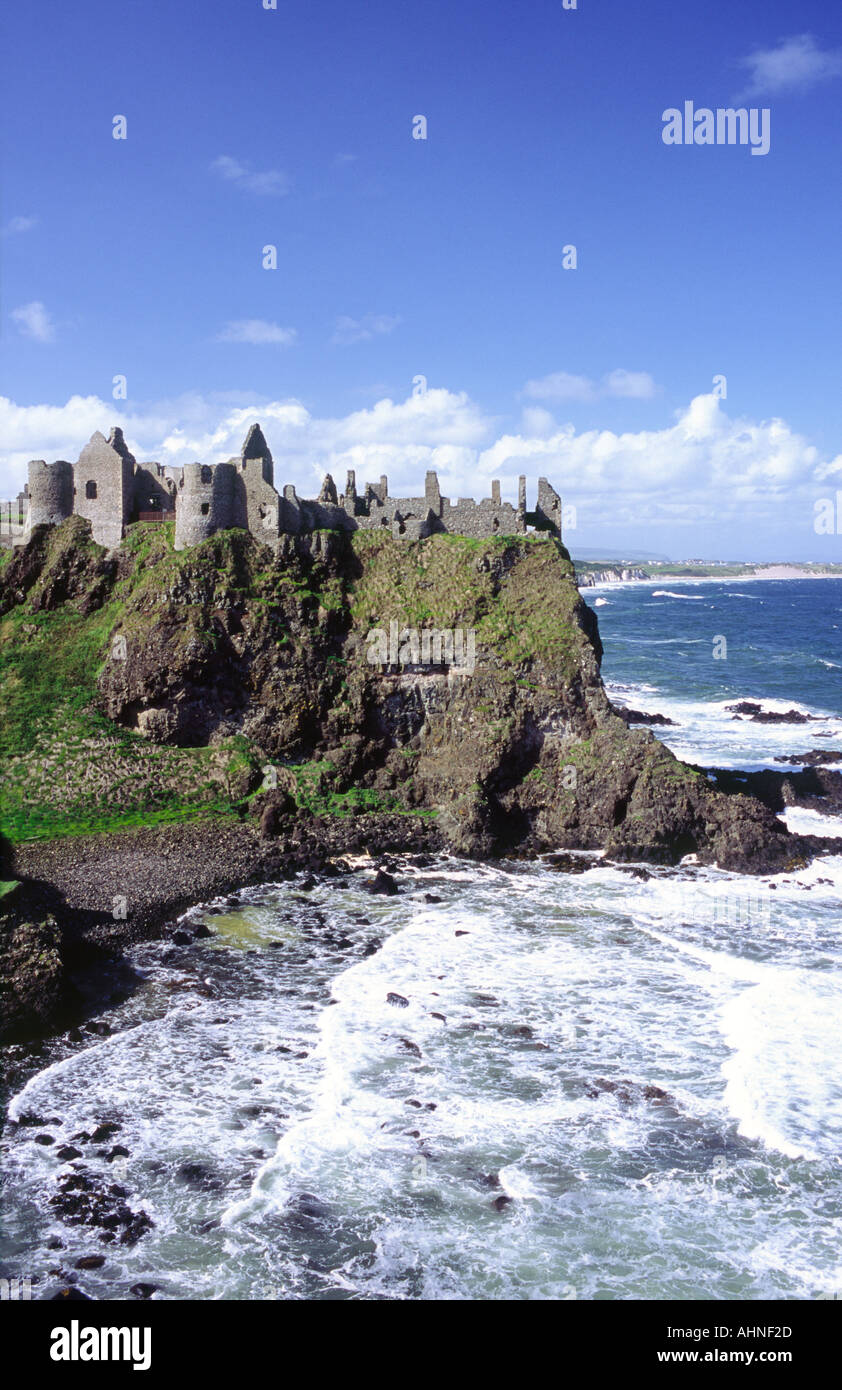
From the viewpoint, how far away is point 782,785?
56.8m

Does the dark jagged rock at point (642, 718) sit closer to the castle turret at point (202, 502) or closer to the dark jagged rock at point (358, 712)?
the dark jagged rock at point (358, 712)

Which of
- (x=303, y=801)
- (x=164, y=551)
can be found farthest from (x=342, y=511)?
(x=303, y=801)

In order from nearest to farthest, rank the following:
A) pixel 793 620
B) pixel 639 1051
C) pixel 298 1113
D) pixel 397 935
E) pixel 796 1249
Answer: pixel 796 1249, pixel 298 1113, pixel 639 1051, pixel 397 935, pixel 793 620

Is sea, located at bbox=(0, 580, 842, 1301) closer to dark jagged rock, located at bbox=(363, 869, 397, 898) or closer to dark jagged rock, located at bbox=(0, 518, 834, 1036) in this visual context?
dark jagged rock, located at bbox=(363, 869, 397, 898)

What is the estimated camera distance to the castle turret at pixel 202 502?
53.3 m

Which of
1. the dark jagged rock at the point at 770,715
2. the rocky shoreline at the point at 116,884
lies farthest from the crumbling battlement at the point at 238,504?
the dark jagged rock at the point at 770,715

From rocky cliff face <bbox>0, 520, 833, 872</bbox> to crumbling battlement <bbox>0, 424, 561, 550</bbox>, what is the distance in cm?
118

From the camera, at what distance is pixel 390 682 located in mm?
53562

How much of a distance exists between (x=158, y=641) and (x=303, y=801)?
12.2 m

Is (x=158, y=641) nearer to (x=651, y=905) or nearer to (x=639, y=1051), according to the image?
(x=651, y=905)

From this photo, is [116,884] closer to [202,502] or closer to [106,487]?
[202,502]

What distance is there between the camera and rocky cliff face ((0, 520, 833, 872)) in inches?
1919

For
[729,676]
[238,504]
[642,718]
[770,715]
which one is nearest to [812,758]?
[642,718]

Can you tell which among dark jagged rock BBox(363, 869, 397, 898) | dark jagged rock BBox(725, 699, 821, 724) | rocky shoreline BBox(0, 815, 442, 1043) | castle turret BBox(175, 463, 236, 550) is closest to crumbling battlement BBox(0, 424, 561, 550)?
castle turret BBox(175, 463, 236, 550)
